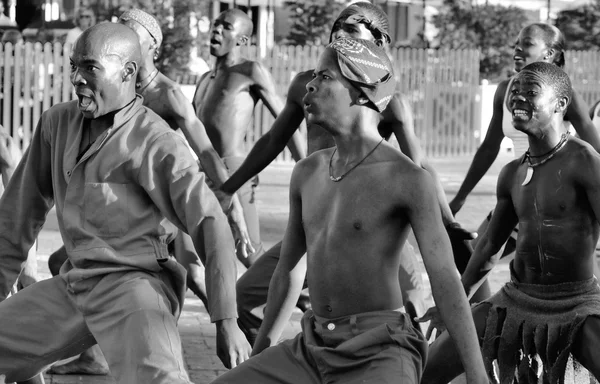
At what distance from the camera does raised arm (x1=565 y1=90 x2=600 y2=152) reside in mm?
7270

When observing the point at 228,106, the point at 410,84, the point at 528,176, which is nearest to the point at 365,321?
the point at 528,176

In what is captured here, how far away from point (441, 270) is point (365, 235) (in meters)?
0.29

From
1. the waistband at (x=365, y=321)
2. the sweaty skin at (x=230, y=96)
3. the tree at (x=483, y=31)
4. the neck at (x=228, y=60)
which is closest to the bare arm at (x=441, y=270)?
the waistband at (x=365, y=321)

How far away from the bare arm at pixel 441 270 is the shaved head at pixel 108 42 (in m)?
1.34

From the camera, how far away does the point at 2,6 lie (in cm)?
2245

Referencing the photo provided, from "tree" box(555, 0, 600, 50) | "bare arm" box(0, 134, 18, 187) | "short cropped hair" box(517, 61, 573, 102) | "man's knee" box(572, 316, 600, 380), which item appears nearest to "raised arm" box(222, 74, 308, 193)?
"bare arm" box(0, 134, 18, 187)

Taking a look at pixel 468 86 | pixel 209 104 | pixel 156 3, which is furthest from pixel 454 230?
pixel 468 86

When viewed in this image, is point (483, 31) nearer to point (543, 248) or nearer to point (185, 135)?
point (185, 135)

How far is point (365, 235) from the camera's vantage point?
440 centimetres

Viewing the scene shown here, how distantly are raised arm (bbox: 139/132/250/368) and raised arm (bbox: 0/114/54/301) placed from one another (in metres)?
0.52

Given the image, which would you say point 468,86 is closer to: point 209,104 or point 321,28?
point 321,28

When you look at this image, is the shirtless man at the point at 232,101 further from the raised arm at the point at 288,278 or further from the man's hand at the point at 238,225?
the raised arm at the point at 288,278

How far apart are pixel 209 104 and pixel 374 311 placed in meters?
4.75

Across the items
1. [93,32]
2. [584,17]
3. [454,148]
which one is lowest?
[454,148]
